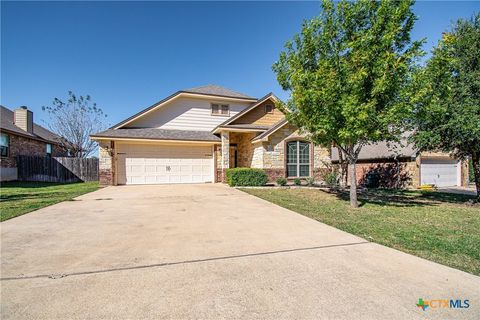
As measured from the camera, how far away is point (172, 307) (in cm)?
244

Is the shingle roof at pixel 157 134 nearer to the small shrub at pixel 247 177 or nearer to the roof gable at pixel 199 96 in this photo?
the roof gable at pixel 199 96

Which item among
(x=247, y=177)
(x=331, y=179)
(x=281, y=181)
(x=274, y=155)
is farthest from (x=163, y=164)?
(x=331, y=179)

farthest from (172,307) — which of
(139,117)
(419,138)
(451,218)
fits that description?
(139,117)

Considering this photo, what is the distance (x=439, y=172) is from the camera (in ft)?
54.2

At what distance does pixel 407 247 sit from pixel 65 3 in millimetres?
13985

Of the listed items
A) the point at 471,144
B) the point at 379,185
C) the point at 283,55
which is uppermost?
the point at 283,55

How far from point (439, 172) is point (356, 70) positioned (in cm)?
1426

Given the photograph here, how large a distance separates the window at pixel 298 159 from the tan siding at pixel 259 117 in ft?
9.16

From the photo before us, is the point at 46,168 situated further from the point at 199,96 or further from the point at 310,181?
the point at 310,181

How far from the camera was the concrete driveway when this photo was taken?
7.99 feet

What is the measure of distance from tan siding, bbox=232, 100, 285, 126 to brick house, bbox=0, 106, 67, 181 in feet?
55.2

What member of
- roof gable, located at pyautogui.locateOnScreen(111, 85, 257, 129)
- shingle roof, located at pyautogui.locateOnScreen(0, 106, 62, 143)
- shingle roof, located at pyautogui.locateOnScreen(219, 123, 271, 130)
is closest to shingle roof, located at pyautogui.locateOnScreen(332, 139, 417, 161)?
shingle roof, located at pyautogui.locateOnScreen(219, 123, 271, 130)

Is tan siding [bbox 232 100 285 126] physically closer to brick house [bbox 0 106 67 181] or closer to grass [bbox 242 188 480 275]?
grass [bbox 242 188 480 275]

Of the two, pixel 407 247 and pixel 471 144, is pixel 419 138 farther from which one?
pixel 407 247
